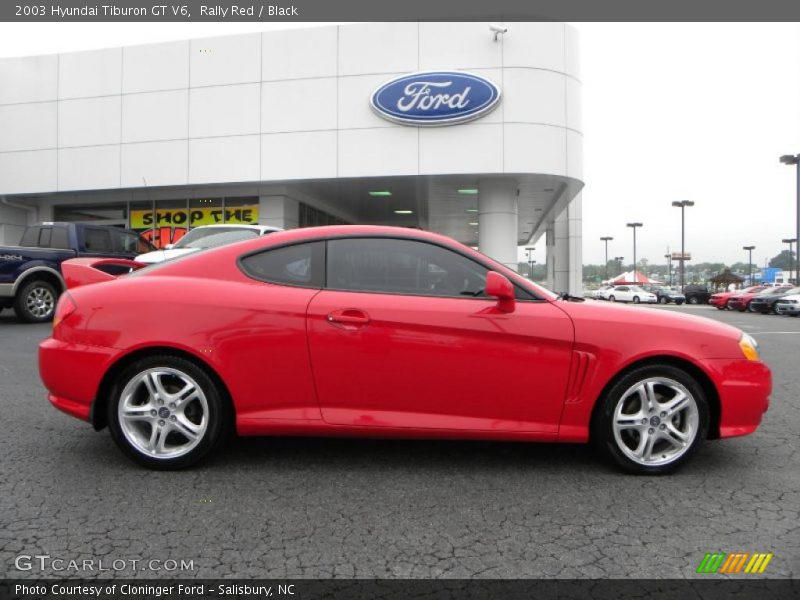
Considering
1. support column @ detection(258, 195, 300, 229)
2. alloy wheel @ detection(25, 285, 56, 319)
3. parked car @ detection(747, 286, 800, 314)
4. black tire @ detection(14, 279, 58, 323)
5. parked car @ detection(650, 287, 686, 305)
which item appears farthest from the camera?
parked car @ detection(650, 287, 686, 305)

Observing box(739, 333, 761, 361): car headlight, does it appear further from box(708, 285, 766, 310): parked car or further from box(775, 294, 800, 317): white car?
box(708, 285, 766, 310): parked car

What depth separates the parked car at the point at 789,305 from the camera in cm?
2139

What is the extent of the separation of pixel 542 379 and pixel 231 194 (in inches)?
667

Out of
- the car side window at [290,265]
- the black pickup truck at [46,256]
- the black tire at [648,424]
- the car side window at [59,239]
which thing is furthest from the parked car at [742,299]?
the car side window at [290,265]

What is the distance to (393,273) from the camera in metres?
3.27

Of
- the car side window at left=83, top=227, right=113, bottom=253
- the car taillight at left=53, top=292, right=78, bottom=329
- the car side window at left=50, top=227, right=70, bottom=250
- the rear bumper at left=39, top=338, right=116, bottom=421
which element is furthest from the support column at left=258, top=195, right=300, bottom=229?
the rear bumper at left=39, top=338, right=116, bottom=421

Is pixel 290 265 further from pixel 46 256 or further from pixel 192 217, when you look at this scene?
pixel 192 217

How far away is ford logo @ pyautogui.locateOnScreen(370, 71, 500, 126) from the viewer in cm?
1538

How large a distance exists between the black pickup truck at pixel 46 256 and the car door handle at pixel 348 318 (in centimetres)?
911

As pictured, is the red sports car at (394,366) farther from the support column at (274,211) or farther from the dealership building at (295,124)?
the support column at (274,211)

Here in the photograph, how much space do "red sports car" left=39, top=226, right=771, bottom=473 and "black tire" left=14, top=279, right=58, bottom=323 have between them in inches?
321

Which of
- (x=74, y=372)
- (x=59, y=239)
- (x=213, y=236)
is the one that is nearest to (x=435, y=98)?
(x=213, y=236)

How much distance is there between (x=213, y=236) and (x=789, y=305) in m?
21.6

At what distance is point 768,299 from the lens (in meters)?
23.2
